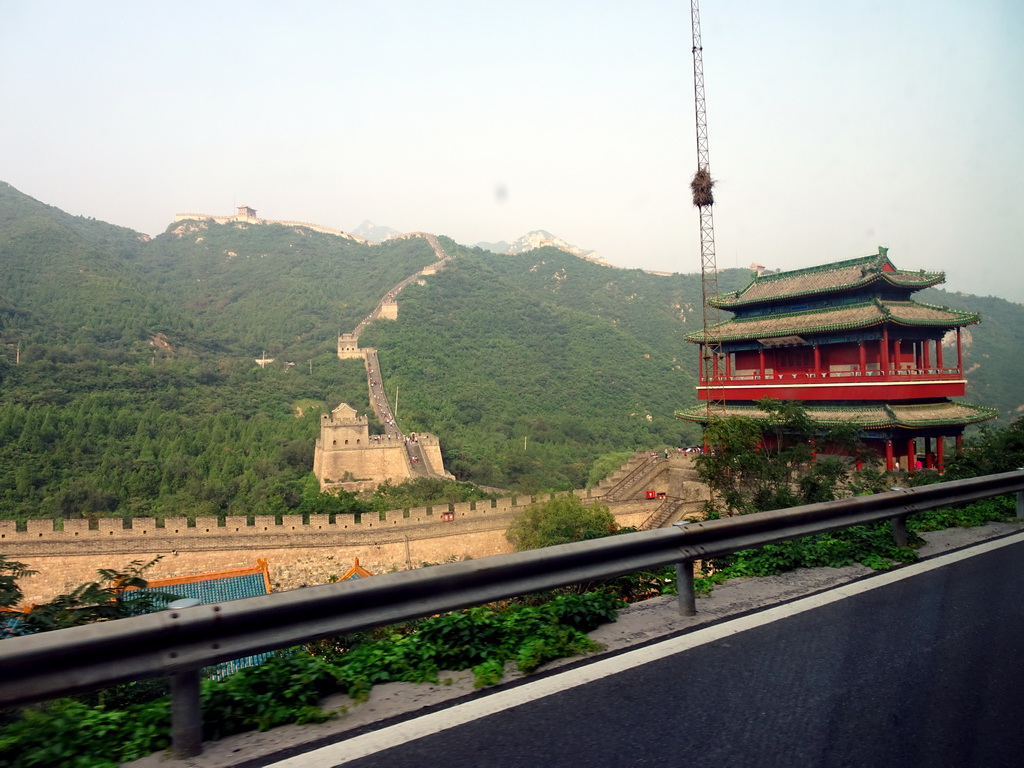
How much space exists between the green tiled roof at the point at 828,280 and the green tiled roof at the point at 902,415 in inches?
153

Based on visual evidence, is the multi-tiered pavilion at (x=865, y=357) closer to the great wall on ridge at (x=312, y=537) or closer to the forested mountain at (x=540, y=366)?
the great wall on ridge at (x=312, y=537)

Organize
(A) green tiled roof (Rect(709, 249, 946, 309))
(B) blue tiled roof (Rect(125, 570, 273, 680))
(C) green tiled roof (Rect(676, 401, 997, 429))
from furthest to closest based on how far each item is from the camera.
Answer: (A) green tiled roof (Rect(709, 249, 946, 309)) → (C) green tiled roof (Rect(676, 401, 997, 429)) → (B) blue tiled roof (Rect(125, 570, 273, 680))

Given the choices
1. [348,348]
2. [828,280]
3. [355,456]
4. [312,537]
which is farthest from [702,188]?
[348,348]

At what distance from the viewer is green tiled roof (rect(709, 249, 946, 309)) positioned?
2294 cm

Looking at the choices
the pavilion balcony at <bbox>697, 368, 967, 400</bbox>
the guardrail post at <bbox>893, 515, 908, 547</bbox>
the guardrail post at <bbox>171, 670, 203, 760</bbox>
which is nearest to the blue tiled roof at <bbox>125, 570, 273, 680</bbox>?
the guardrail post at <bbox>893, 515, 908, 547</bbox>

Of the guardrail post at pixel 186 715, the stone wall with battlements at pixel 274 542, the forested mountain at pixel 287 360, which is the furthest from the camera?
the forested mountain at pixel 287 360

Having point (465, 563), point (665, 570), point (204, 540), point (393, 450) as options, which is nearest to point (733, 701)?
point (465, 563)

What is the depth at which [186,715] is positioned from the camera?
106 inches

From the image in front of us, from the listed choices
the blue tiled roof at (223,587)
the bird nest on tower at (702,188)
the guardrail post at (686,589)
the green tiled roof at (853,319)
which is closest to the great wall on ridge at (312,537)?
the blue tiled roof at (223,587)

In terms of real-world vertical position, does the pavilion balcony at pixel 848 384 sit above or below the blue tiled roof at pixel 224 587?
above

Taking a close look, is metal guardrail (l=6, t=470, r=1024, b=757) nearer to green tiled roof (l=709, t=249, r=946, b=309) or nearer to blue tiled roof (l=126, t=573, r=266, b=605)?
blue tiled roof (l=126, t=573, r=266, b=605)

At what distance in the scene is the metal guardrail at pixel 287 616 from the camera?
2496 millimetres

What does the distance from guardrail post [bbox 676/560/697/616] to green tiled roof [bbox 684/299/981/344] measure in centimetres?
2027

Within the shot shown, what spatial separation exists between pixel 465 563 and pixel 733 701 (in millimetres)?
1308
